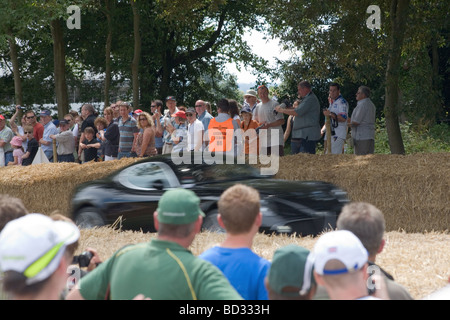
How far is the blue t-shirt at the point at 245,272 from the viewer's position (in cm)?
397

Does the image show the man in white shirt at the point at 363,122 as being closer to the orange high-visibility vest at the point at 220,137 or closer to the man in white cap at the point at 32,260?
the orange high-visibility vest at the point at 220,137

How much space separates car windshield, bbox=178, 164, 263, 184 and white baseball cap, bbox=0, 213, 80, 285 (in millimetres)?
6383

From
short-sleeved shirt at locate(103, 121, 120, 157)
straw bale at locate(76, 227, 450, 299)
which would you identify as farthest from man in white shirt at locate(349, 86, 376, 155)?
straw bale at locate(76, 227, 450, 299)

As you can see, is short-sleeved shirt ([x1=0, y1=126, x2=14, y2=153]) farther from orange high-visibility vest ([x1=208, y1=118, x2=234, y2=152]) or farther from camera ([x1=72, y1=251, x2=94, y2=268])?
camera ([x1=72, y1=251, x2=94, y2=268])

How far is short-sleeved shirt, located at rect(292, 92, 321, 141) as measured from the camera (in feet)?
43.7

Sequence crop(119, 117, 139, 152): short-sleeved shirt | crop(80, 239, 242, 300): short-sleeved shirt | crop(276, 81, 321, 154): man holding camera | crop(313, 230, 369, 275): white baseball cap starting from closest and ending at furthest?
crop(313, 230, 369, 275): white baseball cap → crop(80, 239, 242, 300): short-sleeved shirt → crop(276, 81, 321, 154): man holding camera → crop(119, 117, 139, 152): short-sleeved shirt

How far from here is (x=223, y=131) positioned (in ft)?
41.7

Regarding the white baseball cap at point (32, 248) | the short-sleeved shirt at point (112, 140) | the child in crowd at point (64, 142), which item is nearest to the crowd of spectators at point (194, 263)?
the white baseball cap at point (32, 248)

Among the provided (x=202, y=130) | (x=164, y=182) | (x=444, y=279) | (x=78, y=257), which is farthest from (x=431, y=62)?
(x=78, y=257)

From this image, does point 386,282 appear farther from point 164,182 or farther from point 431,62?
point 431,62

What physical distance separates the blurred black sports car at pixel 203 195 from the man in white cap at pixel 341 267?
4904 mm

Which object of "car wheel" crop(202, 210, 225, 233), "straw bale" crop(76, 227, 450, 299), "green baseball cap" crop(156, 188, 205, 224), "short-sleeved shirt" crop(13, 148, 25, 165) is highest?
"green baseball cap" crop(156, 188, 205, 224)

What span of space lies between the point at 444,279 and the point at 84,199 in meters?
5.83

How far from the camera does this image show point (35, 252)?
302 centimetres
